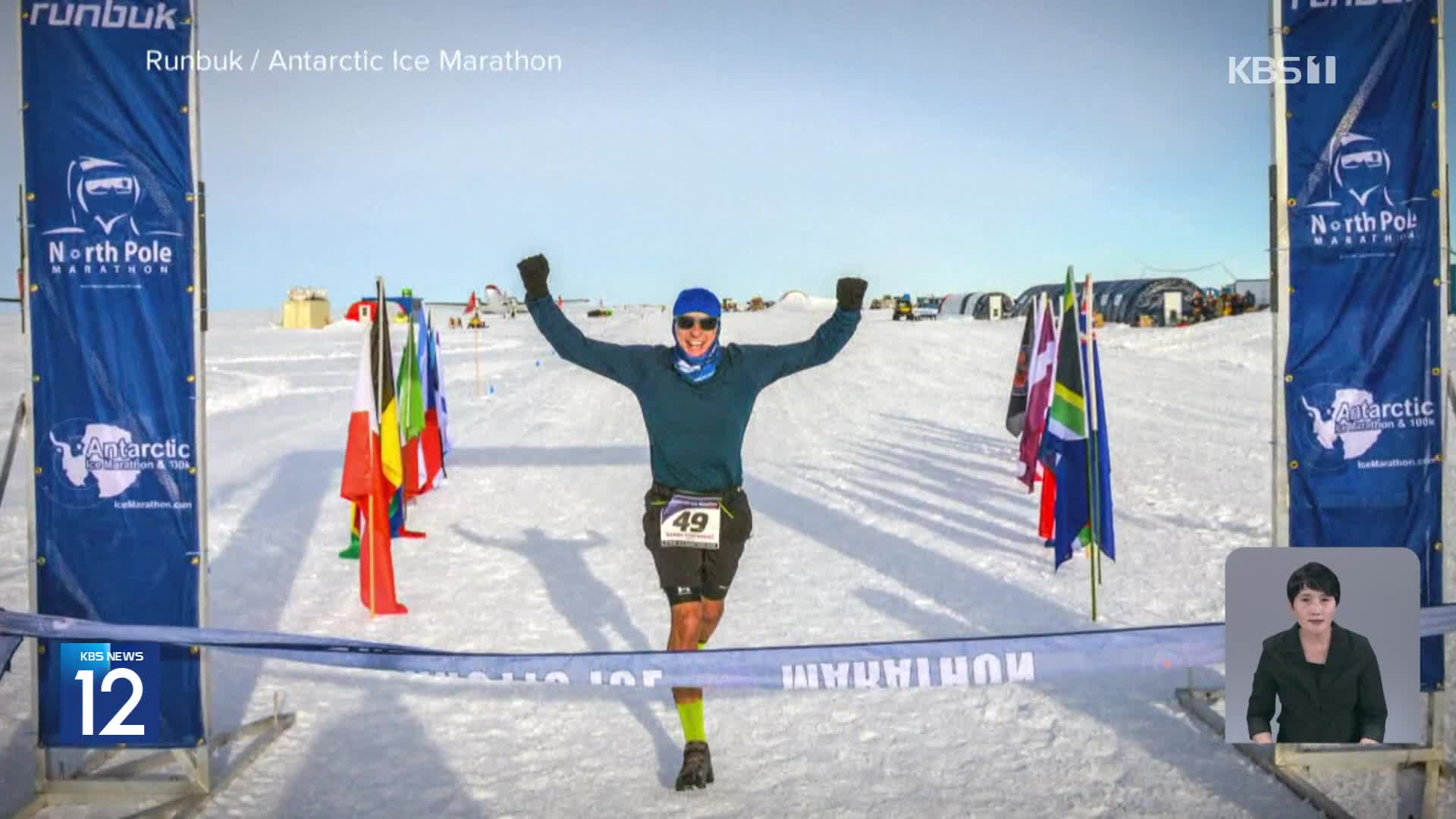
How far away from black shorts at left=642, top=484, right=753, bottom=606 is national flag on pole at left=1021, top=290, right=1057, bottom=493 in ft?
19.3

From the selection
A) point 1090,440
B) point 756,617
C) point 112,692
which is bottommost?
point 756,617

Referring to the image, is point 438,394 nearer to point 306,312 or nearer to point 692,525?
point 692,525

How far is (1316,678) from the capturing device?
336cm

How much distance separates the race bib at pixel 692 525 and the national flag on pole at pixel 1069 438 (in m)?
3.65

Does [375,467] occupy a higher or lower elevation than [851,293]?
lower

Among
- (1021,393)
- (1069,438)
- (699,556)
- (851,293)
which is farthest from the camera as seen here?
(1021,393)

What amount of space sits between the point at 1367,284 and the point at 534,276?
3.93m

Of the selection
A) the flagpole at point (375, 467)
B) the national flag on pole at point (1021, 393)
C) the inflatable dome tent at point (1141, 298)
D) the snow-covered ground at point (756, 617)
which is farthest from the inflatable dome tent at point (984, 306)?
the flagpole at point (375, 467)

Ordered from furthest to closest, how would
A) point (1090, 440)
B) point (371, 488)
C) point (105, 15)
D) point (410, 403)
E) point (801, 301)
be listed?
point (801, 301) → point (410, 403) → point (371, 488) → point (1090, 440) → point (105, 15)

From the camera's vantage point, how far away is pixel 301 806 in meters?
4.36

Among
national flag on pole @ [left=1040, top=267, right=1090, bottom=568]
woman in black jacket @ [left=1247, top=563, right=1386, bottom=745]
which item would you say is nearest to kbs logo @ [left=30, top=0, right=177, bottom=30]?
woman in black jacket @ [left=1247, top=563, right=1386, bottom=745]

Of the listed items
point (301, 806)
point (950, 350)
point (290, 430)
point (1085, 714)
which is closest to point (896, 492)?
point (1085, 714)

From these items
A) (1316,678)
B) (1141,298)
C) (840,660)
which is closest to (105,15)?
(840,660)

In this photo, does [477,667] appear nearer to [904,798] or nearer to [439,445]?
[904,798]
